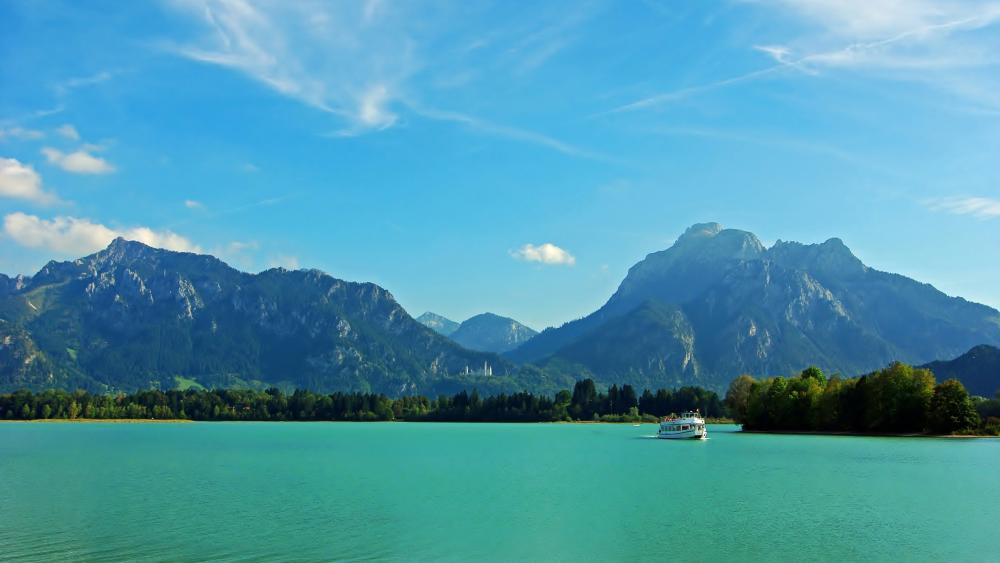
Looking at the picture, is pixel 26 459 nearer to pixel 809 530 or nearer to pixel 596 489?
pixel 596 489

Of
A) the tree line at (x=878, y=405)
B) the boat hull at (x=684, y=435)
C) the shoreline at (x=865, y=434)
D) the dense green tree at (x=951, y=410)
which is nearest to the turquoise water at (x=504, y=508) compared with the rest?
the dense green tree at (x=951, y=410)

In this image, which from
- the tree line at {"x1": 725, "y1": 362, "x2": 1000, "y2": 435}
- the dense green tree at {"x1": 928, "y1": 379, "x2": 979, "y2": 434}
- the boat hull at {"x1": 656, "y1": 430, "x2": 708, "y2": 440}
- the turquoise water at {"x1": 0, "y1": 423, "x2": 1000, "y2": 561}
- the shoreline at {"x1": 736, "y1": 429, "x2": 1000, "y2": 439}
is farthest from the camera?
the boat hull at {"x1": 656, "y1": 430, "x2": 708, "y2": 440}

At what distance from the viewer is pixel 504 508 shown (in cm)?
6162

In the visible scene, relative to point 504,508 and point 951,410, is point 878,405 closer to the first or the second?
point 951,410

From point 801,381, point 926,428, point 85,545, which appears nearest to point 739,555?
point 85,545

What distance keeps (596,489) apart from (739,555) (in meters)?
31.8

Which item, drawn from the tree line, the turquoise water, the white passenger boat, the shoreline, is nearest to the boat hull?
the white passenger boat

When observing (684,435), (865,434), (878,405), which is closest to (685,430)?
(684,435)

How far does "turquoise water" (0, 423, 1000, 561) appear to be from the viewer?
45.3 metres

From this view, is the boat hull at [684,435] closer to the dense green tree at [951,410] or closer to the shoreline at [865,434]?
the shoreline at [865,434]

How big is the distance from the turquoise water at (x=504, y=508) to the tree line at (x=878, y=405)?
42604 millimetres

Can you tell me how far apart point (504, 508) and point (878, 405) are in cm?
12170

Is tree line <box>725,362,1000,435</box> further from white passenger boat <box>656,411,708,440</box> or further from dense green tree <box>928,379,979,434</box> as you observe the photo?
white passenger boat <box>656,411,708,440</box>

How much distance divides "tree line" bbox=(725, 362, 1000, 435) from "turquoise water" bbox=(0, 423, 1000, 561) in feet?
140
